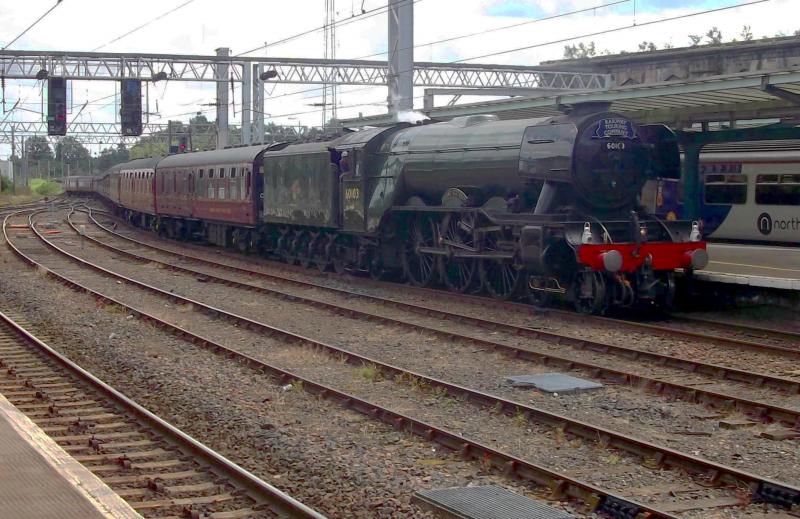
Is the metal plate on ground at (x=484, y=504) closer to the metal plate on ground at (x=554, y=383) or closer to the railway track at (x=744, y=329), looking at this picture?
the metal plate on ground at (x=554, y=383)

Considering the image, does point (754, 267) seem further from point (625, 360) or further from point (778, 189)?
point (778, 189)

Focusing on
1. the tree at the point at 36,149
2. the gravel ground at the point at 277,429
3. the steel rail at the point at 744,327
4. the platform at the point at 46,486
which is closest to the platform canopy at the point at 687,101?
the steel rail at the point at 744,327

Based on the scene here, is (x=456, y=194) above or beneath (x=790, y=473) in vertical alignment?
above

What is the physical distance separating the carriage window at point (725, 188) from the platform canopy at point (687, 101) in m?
5.03

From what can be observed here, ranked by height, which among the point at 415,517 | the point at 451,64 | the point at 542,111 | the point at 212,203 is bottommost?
the point at 415,517

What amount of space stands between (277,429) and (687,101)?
11375mm

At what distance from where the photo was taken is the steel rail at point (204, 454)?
602 cm

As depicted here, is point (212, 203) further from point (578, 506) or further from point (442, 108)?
point (578, 506)

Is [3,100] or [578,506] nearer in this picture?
[578,506]

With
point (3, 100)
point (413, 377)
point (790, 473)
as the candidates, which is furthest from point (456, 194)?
point (3, 100)

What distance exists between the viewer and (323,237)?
21.6 metres

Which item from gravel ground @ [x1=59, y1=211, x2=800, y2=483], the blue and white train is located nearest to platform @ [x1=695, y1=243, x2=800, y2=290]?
the blue and white train

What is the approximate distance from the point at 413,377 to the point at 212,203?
60.7 ft

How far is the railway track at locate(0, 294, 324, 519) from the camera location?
6.23 meters
